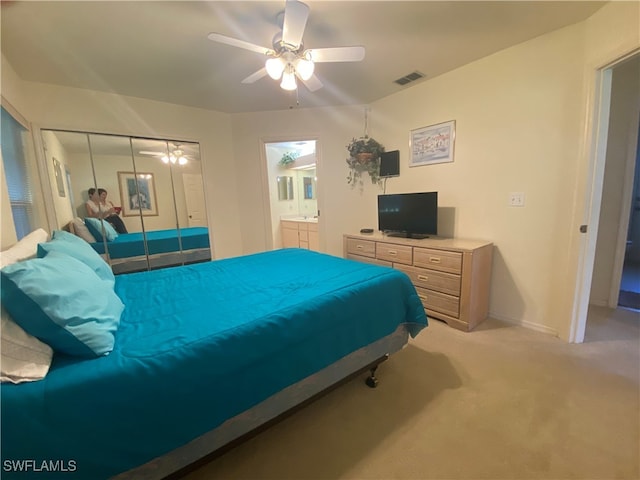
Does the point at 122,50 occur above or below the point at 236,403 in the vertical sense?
above

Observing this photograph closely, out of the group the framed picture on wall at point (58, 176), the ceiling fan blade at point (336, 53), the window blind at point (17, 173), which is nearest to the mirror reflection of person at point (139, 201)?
the framed picture on wall at point (58, 176)

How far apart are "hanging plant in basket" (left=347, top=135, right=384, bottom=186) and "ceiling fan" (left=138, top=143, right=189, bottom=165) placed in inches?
87.4

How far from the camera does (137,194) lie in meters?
3.32

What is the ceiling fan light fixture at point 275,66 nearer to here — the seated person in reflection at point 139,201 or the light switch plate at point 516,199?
the light switch plate at point 516,199

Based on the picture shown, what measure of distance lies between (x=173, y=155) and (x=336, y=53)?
→ 263 cm

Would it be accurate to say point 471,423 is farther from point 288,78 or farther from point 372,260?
point 288,78

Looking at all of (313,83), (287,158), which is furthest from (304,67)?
(287,158)

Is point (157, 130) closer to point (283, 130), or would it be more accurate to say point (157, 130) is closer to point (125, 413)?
point (283, 130)

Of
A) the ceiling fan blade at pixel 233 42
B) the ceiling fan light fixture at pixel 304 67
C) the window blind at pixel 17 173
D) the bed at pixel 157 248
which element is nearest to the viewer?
the ceiling fan blade at pixel 233 42

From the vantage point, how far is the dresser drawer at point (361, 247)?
122 inches

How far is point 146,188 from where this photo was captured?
3.37 meters

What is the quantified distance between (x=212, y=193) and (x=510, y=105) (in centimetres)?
355

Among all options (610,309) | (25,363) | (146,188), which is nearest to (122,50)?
(146,188)

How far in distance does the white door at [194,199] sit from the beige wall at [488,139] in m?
0.10
